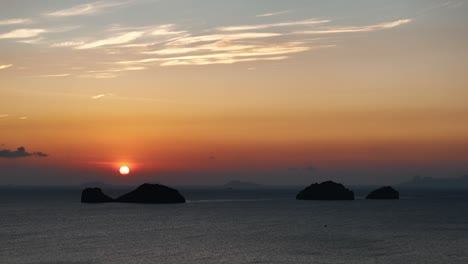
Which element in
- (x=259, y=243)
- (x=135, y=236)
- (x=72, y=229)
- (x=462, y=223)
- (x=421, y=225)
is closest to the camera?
(x=259, y=243)

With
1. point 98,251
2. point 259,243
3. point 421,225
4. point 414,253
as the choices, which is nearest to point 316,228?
point 421,225

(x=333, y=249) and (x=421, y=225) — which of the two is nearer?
(x=333, y=249)

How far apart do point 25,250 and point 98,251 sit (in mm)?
11309

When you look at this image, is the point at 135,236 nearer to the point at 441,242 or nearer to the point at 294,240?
the point at 294,240

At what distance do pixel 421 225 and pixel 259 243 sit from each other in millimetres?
62145

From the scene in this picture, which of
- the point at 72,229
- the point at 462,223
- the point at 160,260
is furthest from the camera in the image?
the point at 462,223

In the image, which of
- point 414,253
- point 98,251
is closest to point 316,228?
point 414,253

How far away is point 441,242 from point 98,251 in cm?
6066

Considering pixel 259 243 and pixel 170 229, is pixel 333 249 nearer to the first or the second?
pixel 259 243

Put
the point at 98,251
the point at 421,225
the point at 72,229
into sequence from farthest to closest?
the point at 421,225, the point at 72,229, the point at 98,251

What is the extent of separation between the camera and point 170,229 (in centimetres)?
13925

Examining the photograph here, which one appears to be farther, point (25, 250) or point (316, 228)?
point (316, 228)

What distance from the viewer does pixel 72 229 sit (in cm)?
13800

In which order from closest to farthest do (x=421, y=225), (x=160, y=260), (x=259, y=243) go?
(x=160, y=260) → (x=259, y=243) → (x=421, y=225)
